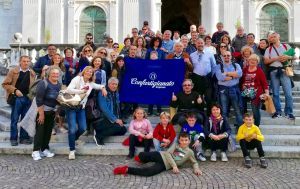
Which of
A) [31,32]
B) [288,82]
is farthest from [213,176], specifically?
[31,32]

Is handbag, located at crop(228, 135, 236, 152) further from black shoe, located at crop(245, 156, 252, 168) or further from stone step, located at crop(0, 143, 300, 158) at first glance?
black shoe, located at crop(245, 156, 252, 168)

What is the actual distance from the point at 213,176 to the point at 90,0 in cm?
2059

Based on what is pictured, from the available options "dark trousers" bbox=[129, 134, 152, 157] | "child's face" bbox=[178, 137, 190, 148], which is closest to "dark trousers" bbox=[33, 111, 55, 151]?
"dark trousers" bbox=[129, 134, 152, 157]

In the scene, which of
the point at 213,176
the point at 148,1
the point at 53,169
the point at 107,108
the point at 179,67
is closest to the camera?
the point at 213,176

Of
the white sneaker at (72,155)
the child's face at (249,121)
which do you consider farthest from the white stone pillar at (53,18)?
the child's face at (249,121)

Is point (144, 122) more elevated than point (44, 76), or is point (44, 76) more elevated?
point (44, 76)

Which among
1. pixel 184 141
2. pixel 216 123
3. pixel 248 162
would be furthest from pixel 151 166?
pixel 248 162

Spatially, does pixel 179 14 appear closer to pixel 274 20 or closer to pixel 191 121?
pixel 274 20

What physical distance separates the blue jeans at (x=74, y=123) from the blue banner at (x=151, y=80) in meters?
1.81

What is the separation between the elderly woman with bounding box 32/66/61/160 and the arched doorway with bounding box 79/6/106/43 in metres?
17.5

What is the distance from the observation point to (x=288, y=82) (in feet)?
31.7

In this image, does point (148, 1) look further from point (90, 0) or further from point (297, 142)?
point (297, 142)

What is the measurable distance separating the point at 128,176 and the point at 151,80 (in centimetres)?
352

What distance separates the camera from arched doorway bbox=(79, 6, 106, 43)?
2522cm
